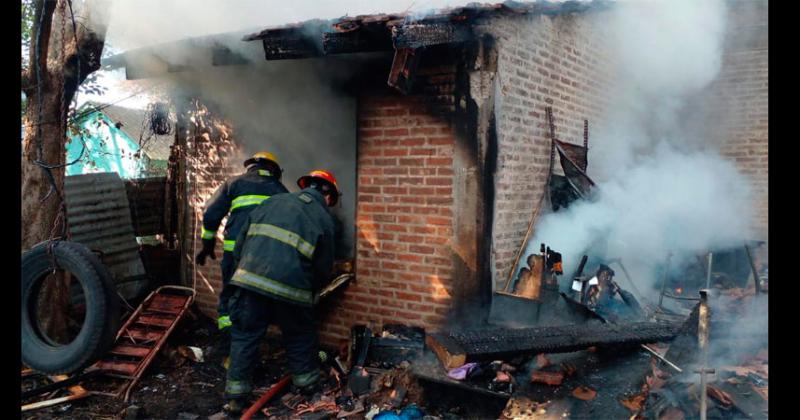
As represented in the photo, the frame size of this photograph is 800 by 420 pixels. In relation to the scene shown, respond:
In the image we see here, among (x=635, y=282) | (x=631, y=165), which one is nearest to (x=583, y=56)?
(x=631, y=165)

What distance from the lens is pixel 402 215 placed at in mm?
5586

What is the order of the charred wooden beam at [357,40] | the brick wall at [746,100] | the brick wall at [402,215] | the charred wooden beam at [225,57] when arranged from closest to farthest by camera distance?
the charred wooden beam at [357,40] → the brick wall at [402,215] → the charred wooden beam at [225,57] → the brick wall at [746,100]

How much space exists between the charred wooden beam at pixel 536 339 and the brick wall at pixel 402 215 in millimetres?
858

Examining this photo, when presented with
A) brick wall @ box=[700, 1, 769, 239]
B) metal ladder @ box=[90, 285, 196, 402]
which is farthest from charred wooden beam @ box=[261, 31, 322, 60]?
brick wall @ box=[700, 1, 769, 239]

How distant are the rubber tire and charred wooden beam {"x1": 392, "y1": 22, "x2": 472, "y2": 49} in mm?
3383

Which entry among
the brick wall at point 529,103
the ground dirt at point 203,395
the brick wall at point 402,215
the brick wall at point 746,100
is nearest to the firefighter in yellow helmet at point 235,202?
the ground dirt at point 203,395

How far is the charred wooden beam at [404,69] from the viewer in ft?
15.6

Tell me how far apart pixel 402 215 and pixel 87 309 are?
3074 mm

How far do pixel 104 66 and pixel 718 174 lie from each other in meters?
9.93

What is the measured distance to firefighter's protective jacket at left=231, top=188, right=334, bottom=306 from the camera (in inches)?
188

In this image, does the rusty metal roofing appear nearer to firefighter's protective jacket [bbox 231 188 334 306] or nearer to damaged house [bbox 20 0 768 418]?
damaged house [bbox 20 0 768 418]

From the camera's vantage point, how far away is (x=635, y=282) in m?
7.47

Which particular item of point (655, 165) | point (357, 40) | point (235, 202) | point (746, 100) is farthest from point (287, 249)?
point (746, 100)

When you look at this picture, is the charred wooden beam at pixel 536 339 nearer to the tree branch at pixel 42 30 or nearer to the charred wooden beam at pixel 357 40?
the charred wooden beam at pixel 357 40
